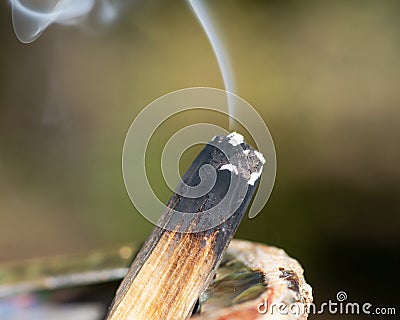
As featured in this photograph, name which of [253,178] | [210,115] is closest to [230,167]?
[253,178]

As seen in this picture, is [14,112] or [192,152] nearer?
[192,152]

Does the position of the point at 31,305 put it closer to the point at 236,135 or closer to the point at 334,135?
the point at 236,135

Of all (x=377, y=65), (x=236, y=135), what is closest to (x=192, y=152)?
(x=377, y=65)

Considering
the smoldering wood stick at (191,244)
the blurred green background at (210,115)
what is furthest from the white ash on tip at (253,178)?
the blurred green background at (210,115)

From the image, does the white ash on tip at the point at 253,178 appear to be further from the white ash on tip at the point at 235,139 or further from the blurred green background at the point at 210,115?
the blurred green background at the point at 210,115

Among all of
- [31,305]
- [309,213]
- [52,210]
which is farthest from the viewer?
[52,210]

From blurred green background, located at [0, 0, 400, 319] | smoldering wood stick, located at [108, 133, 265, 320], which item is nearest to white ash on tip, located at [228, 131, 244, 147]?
smoldering wood stick, located at [108, 133, 265, 320]

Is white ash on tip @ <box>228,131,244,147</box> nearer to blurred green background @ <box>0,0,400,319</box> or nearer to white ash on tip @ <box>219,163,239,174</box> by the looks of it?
white ash on tip @ <box>219,163,239,174</box>
